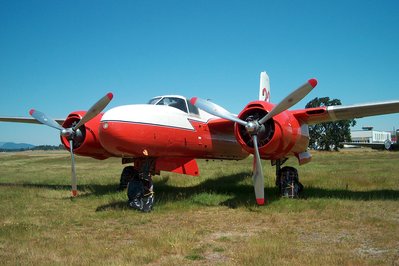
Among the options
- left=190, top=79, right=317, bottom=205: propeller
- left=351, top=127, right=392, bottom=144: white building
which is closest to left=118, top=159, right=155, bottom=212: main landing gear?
left=190, top=79, right=317, bottom=205: propeller

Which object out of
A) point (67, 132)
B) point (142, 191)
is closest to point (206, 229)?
point (142, 191)

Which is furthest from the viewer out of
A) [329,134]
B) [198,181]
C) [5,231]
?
[329,134]

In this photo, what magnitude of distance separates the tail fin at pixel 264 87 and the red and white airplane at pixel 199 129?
6702mm

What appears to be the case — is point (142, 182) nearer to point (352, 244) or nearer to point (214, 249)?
point (214, 249)

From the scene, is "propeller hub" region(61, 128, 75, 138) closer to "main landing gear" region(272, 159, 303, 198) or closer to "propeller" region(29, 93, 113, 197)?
"propeller" region(29, 93, 113, 197)

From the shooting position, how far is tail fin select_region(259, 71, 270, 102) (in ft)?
65.8

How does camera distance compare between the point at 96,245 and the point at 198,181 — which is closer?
the point at 96,245

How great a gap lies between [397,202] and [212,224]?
5.86 meters

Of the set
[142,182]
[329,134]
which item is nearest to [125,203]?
[142,182]

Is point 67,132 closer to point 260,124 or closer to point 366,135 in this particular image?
point 260,124

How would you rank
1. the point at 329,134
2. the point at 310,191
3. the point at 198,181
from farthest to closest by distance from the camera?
the point at 329,134 < the point at 198,181 < the point at 310,191

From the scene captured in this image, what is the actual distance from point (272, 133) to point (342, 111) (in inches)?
99.2

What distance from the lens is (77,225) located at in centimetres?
902

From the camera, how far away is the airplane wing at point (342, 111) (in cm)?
1152
